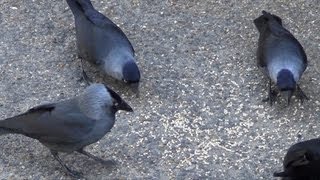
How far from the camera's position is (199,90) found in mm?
6875

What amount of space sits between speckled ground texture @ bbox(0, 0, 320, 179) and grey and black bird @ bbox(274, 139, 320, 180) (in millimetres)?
457

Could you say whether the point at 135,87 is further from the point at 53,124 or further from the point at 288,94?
the point at 288,94

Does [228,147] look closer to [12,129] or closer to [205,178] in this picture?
[205,178]

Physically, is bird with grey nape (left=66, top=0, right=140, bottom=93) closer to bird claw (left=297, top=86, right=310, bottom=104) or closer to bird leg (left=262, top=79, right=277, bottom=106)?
bird leg (left=262, top=79, right=277, bottom=106)

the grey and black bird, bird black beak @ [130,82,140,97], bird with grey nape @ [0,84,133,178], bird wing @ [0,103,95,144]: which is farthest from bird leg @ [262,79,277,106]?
bird wing @ [0,103,95,144]

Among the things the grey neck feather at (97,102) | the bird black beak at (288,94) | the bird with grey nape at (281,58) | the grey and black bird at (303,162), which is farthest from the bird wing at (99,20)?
the grey and black bird at (303,162)

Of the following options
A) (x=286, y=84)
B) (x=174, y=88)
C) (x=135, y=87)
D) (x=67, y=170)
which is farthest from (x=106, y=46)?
(x=286, y=84)

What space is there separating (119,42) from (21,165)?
1.49 m

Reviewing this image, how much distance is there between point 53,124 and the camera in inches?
231

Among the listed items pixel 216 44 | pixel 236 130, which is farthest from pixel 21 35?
pixel 236 130

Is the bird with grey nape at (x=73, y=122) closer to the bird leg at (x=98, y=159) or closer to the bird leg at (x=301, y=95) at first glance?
the bird leg at (x=98, y=159)

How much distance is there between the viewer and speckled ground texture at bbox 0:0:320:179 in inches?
242

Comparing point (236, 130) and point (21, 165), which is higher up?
point (236, 130)

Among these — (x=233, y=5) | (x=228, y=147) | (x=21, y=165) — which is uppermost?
(x=233, y=5)
